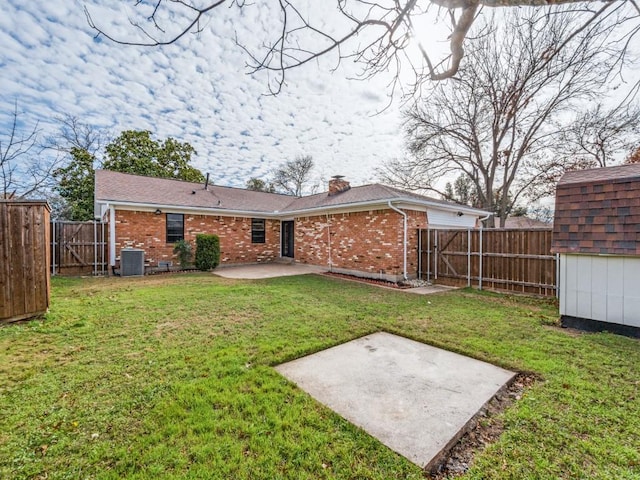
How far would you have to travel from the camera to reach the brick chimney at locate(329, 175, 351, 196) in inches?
536

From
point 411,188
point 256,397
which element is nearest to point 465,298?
point 256,397

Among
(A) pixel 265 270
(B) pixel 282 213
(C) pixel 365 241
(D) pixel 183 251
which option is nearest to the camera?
(C) pixel 365 241

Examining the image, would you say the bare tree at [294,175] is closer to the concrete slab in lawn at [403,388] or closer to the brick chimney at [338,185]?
the brick chimney at [338,185]

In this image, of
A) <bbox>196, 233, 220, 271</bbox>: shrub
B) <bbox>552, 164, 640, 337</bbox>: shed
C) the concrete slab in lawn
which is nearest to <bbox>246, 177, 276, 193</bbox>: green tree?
<bbox>196, 233, 220, 271</bbox>: shrub

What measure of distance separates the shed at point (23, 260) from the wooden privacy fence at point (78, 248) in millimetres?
6936

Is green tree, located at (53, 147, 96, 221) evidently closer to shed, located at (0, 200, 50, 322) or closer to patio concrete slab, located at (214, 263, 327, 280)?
patio concrete slab, located at (214, 263, 327, 280)

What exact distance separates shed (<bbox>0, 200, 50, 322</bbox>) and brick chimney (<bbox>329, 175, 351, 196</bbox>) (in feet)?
34.2

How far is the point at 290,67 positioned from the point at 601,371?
4.74 metres

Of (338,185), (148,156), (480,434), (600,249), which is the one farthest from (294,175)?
(480,434)

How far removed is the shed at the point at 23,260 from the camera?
462cm

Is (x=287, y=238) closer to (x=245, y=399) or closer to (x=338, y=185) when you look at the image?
(x=338, y=185)

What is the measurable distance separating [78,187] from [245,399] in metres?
24.2

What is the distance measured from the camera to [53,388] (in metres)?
2.79

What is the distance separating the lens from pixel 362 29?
305 centimetres
